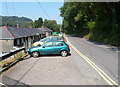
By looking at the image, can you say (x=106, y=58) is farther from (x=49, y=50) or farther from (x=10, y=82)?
(x=10, y=82)

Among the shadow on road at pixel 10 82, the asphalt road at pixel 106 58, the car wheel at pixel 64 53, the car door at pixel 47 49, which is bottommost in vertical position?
the shadow on road at pixel 10 82

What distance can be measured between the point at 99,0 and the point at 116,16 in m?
4.67

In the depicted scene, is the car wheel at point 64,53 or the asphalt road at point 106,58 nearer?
the asphalt road at point 106,58

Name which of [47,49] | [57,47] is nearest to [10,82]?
[47,49]

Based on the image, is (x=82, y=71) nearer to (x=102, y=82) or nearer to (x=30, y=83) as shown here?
(x=102, y=82)

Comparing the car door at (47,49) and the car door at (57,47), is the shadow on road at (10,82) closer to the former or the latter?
the car door at (47,49)

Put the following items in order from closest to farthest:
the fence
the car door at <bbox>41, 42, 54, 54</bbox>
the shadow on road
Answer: the shadow on road, the fence, the car door at <bbox>41, 42, 54, 54</bbox>

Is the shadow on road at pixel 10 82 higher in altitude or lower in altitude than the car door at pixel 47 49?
lower

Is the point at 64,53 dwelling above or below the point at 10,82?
above

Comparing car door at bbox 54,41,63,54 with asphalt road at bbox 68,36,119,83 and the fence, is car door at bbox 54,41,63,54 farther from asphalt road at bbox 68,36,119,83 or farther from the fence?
the fence

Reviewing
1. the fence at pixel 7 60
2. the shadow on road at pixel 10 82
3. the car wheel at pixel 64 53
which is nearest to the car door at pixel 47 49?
the car wheel at pixel 64 53

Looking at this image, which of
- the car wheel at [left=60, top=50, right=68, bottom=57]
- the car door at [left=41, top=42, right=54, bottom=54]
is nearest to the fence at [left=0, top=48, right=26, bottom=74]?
the car door at [left=41, top=42, right=54, bottom=54]

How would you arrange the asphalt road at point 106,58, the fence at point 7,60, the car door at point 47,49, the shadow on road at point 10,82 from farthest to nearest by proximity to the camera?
the car door at point 47,49
the fence at point 7,60
the asphalt road at point 106,58
the shadow on road at point 10,82

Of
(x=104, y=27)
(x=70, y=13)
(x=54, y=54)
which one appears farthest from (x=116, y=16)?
(x=70, y=13)
